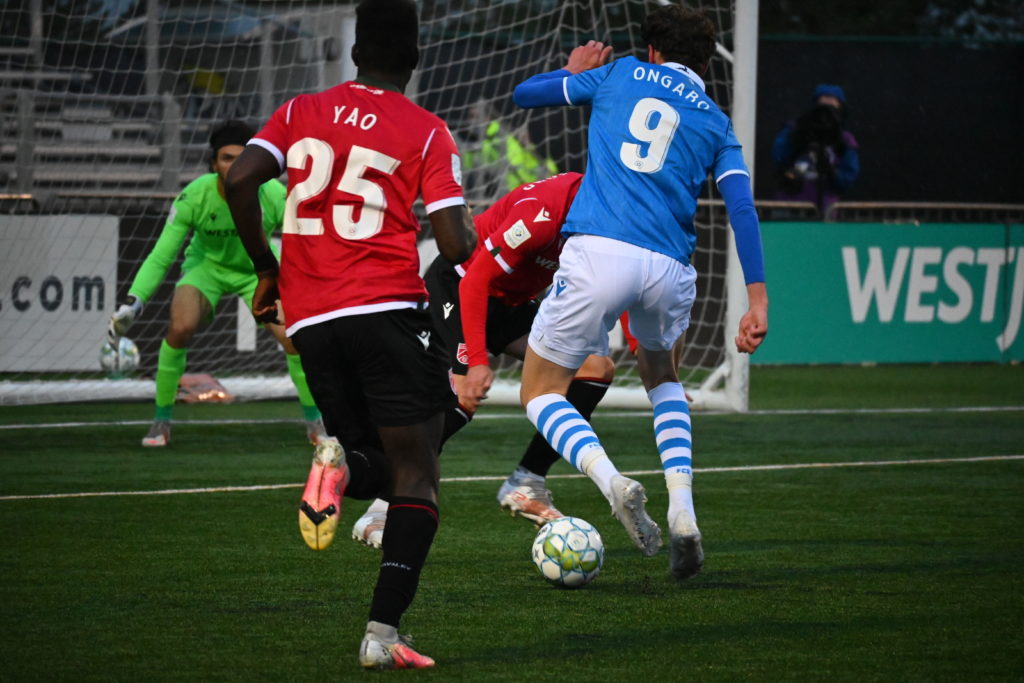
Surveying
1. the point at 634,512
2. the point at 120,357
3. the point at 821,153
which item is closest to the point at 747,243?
the point at 634,512

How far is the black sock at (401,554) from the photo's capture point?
389cm

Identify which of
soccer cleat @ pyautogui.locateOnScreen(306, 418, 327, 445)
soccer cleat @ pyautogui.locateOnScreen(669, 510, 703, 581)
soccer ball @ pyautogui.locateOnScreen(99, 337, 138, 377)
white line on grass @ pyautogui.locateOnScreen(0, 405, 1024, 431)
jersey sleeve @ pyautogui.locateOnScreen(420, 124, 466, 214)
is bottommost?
soccer ball @ pyautogui.locateOnScreen(99, 337, 138, 377)

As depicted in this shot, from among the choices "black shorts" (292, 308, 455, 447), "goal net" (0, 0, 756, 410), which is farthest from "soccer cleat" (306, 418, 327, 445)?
"black shorts" (292, 308, 455, 447)

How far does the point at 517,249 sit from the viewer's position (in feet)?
18.7

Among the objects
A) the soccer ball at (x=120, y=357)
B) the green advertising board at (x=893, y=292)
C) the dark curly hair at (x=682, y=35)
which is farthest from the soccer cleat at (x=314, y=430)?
the green advertising board at (x=893, y=292)

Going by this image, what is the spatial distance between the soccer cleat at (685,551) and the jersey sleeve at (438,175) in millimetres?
1354

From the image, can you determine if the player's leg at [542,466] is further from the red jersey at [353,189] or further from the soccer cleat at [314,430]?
the soccer cleat at [314,430]

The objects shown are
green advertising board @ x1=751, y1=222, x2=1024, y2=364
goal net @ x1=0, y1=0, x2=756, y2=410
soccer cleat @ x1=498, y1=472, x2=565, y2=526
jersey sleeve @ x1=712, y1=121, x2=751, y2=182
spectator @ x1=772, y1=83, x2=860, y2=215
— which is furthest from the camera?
spectator @ x1=772, y1=83, x2=860, y2=215

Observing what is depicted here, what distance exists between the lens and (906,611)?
470cm

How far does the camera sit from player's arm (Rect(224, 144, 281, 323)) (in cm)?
396

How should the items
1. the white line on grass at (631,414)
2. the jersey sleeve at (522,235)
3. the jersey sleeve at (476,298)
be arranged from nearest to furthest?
the jersey sleeve at (476,298) < the jersey sleeve at (522,235) < the white line on grass at (631,414)

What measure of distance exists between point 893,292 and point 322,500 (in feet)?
36.5

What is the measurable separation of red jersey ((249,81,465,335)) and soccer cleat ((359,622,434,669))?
2.59 feet

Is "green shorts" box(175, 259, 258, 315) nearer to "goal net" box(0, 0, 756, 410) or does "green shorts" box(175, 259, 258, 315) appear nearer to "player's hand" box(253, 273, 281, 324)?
"goal net" box(0, 0, 756, 410)
